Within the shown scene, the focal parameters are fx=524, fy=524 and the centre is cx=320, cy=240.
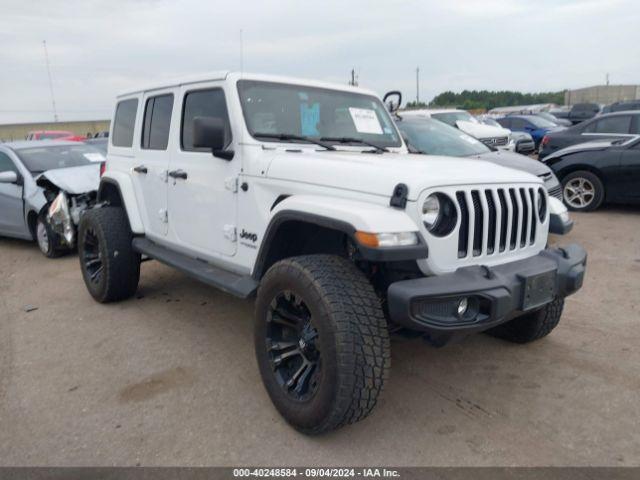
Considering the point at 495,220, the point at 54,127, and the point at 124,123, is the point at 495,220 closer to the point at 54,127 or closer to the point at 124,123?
the point at 124,123

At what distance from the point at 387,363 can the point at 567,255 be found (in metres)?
1.37

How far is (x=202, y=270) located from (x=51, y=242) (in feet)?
13.5

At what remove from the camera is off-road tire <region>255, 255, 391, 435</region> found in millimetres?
2488

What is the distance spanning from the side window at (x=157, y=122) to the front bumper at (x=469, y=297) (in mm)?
2735

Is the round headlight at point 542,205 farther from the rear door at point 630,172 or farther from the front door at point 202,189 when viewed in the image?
the rear door at point 630,172

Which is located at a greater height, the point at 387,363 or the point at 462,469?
the point at 387,363

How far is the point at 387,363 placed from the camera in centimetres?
254

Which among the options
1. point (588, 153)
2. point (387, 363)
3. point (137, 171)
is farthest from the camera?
point (588, 153)

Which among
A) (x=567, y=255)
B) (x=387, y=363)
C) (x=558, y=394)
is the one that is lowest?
(x=558, y=394)

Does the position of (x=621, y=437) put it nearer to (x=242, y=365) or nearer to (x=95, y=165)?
(x=242, y=365)

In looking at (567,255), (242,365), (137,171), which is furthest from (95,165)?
(567,255)

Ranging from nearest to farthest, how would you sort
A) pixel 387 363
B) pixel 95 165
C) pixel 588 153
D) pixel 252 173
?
pixel 387 363 < pixel 252 173 < pixel 95 165 < pixel 588 153

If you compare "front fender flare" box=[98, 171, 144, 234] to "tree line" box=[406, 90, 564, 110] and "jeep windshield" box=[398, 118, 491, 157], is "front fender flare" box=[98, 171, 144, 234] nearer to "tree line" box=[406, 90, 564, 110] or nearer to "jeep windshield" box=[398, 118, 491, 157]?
"jeep windshield" box=[398, 118, 491, 157]

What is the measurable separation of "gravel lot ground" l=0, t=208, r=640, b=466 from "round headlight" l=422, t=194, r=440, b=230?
116cm
